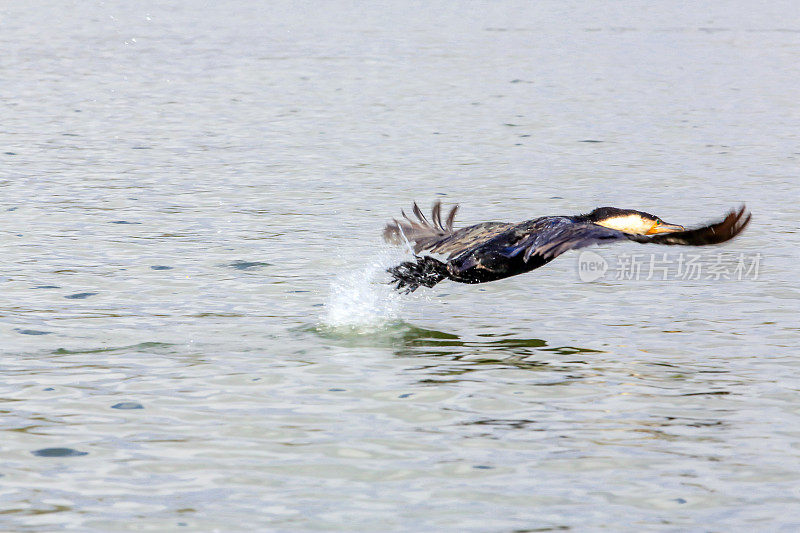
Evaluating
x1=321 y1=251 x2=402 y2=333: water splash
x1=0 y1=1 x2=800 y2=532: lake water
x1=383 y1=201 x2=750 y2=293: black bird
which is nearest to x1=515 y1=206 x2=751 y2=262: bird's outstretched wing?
x1=383 y1=201 x2=750 y2=293: black bird

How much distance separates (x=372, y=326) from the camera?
10930 millimetres

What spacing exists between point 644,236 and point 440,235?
2736 mm

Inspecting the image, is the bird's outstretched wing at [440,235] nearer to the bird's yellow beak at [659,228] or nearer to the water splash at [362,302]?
the water splash at [362,302]

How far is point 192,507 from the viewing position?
679 cm

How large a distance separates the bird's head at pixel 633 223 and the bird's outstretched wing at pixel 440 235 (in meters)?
0.92

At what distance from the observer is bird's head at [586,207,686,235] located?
31.4ft

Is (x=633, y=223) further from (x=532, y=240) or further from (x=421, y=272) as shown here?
(x=421, y=272)

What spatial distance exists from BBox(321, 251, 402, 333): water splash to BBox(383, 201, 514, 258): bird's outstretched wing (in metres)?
0.68

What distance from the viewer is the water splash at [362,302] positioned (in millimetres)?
10992

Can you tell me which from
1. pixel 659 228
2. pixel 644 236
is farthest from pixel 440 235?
pixel 644 236

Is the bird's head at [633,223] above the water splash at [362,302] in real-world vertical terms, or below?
above

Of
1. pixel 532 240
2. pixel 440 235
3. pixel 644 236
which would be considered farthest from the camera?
pixel 440 235

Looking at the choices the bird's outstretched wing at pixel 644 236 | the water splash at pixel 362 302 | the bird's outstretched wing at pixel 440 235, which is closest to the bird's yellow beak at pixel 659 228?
the bird's outstretched wing at pixel 644 236

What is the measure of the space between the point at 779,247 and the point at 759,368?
4805 mm
